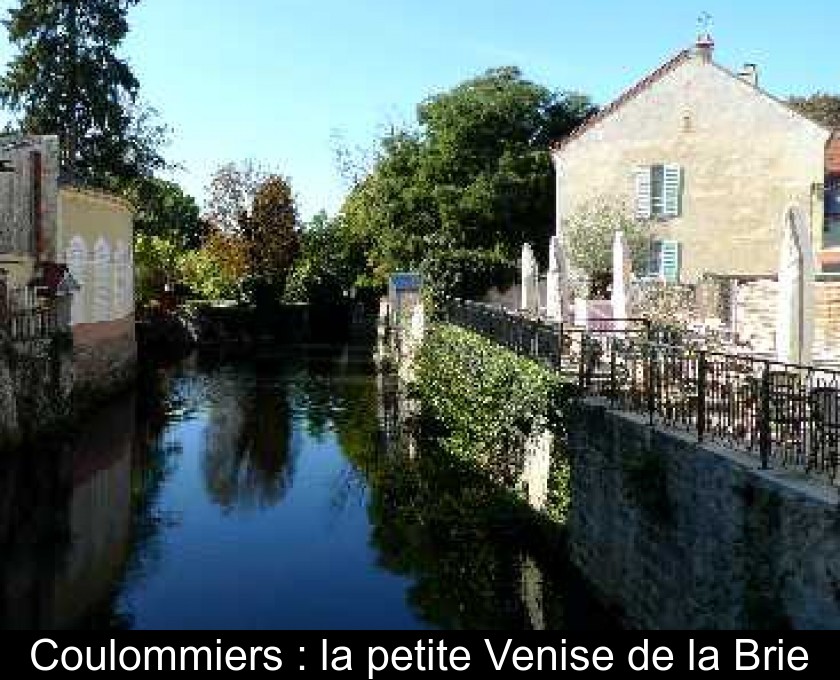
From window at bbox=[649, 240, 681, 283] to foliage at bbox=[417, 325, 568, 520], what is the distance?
10613mm

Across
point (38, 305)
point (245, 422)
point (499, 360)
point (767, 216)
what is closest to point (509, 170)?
point (767, 216)

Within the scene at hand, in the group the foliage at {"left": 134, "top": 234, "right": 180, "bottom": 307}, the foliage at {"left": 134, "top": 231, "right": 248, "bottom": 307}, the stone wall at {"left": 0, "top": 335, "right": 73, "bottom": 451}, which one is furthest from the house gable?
the foliage at {"left": 134, "top": 231, "right": 248, "bottom": 307}

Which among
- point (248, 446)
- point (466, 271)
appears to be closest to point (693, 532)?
point (248, 446)

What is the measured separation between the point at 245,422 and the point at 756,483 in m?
20.4

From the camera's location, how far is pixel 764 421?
9.16m

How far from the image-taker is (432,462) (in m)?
20.8

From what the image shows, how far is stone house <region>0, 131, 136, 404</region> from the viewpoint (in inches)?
985

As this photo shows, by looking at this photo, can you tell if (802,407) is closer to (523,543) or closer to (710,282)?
(523,543)

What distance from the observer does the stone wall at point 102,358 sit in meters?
27.1

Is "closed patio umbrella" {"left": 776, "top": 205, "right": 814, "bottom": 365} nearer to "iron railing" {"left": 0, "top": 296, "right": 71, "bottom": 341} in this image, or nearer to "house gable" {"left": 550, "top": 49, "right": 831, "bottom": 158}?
"iron railing" {"left": 0, "top": 296, "right": 71, "bottom": 341}

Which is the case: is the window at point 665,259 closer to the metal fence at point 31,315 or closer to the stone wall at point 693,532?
the metal fence at point 31,315

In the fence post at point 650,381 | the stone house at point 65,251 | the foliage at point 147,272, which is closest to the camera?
the fence post at point 650,381
